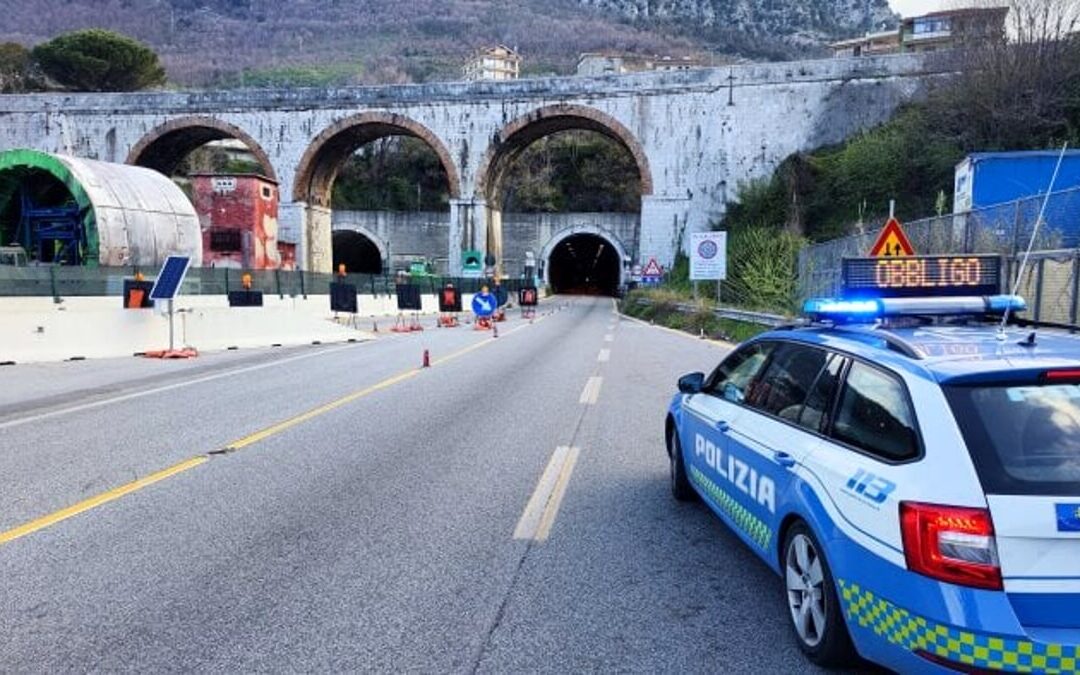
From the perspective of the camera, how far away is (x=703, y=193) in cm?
5075

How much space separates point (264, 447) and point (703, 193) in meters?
45.3

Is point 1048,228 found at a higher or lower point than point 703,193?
lower

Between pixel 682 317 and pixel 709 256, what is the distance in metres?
4.46

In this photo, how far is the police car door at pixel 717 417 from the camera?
513 cm

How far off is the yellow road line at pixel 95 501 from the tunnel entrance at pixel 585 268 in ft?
263

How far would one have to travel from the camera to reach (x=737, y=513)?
15.9 ft

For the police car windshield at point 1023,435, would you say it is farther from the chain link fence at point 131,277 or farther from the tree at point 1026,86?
the tree at point 1026,86

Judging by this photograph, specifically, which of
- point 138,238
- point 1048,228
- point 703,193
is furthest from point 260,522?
point 703,193

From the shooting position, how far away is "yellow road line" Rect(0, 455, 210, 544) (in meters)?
5.57

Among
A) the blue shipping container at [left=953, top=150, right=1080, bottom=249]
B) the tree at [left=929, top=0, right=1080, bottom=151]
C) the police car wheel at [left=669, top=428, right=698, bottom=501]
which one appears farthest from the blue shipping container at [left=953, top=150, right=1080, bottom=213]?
the police car wheel at [left=669, top=428, right=698, bottom=501]

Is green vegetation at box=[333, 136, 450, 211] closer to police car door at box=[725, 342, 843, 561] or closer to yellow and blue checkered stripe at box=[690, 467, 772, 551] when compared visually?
yellow and blue checkered stripe at box=[690, 467, 772, 551]

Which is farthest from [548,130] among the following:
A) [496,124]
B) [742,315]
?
[742,315]

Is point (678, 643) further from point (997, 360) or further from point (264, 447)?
point (264, 447)

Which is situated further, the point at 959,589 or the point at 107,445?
the point at 107,445
